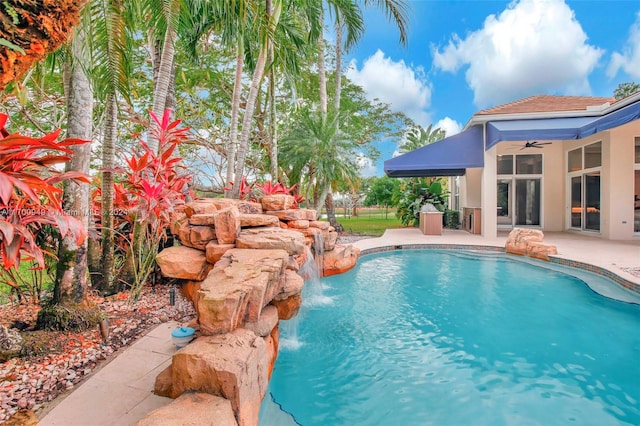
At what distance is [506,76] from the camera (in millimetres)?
16562

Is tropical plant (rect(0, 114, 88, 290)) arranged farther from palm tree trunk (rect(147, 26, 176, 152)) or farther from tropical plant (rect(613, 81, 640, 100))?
tropical plant (rect(613, 81, 640, 100))

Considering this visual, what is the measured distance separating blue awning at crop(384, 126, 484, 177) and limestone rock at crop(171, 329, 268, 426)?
11372mm

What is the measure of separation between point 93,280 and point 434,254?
30.5ft

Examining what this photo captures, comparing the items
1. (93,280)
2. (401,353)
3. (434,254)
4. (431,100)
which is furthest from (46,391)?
(431,100)

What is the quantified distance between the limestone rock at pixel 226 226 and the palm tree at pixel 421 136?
62.4 feet

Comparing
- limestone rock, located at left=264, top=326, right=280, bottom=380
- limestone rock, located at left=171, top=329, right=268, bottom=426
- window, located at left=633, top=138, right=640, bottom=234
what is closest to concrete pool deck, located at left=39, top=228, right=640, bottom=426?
limestone rock, located at left=171, top=329, right=268, bottom=426

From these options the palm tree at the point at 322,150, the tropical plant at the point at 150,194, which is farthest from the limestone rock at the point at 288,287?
the palm tree at the point at 322,150

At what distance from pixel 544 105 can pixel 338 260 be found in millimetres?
12441

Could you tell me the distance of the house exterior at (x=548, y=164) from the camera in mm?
10992

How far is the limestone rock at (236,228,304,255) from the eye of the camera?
13.9ft

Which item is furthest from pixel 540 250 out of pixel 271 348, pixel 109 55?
pixel 109 55

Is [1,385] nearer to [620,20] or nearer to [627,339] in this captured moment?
[627,339]

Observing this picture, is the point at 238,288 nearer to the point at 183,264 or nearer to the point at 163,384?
the point at 163,384

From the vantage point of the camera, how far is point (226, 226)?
4.25 m
